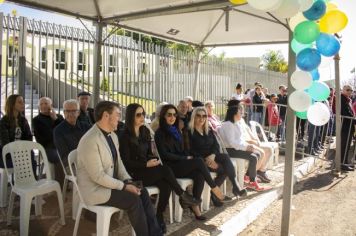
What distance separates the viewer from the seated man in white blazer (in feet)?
11.6

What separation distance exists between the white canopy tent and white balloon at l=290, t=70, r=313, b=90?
0.42 ft

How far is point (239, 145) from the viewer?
6.17 m

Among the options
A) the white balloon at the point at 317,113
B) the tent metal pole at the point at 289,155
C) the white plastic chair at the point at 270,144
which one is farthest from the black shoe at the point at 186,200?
the white plastic chair at the point at 270,144

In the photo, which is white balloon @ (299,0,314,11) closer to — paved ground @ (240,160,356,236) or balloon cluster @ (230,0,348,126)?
balloon cluster @ (230,0,348,126)

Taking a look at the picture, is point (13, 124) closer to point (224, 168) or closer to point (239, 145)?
point (224, 168)

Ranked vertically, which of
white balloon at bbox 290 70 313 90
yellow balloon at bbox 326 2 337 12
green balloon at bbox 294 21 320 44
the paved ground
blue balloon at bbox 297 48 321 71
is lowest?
the paved ground

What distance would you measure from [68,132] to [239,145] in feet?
9.34

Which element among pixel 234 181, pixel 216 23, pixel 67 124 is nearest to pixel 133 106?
pixel 67 124

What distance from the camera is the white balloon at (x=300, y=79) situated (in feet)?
12.7

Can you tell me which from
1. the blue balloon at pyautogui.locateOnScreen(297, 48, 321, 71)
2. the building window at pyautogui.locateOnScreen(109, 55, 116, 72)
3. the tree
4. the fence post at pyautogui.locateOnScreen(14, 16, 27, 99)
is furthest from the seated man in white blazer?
the tree

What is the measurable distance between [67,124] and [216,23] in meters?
4.16

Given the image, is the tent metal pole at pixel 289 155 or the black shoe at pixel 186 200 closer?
the tent metal pole at pixel 289 155

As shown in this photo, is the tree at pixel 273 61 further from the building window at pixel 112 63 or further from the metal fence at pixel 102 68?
the building window at pixel 112 63

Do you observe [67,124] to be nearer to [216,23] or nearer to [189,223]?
[189,223]
